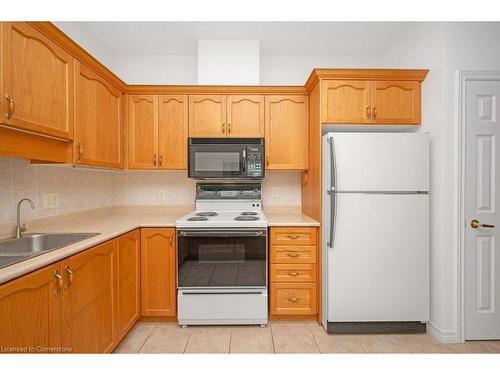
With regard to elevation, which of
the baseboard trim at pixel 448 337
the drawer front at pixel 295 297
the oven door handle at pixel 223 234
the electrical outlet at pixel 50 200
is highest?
the electrical outlet at pixel 50 200

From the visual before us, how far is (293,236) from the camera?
87.8 inches

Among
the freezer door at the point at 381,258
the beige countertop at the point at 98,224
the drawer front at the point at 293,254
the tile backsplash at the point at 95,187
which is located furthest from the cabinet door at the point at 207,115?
the freezer door at the point at 381,258

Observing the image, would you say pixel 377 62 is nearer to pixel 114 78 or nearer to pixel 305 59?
pixel 305 59

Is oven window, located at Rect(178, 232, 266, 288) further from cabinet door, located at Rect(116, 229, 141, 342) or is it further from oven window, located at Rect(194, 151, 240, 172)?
oven window, located at Rect(194, 151, 240, 172)

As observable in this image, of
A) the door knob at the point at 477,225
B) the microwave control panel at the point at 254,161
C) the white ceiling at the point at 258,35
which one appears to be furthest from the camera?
the microwave control panel at the point at 254,161

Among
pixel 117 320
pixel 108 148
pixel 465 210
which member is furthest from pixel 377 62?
pixel 117 320

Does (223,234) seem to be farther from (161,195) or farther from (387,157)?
(387,157)

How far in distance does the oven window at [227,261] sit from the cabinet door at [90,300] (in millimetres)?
584

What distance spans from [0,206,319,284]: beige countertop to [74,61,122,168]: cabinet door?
51cm

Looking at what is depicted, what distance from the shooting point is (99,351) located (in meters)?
1.59


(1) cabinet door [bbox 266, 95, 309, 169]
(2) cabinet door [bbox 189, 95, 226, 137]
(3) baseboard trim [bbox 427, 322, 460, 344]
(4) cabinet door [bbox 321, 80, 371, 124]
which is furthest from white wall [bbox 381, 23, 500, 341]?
(2) cabinet door [bbox 189, 95, 226, 137]

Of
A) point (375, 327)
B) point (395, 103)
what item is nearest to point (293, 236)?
point (375, 327)

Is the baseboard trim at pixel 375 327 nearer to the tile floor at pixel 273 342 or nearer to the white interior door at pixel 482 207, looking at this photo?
the tile floor at pixel 273 342

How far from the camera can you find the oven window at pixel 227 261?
218cm
